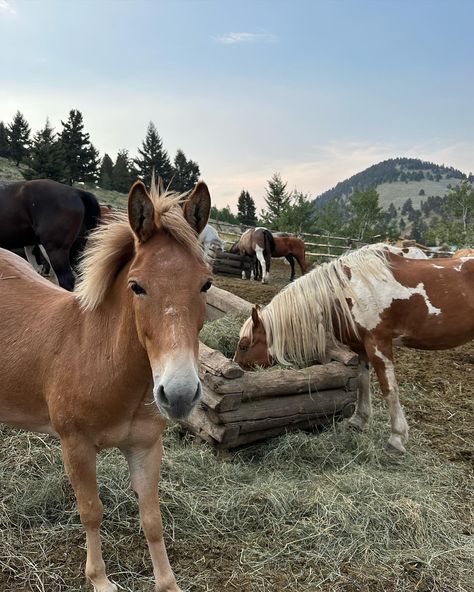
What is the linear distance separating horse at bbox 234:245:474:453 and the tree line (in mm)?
31341

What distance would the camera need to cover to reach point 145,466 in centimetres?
205

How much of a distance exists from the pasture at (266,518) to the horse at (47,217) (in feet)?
9.10

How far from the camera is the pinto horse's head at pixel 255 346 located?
13.3ft

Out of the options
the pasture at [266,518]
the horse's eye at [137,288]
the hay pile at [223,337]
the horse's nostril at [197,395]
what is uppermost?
the horse's eye at [137,288]

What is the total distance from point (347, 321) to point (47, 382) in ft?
9.04

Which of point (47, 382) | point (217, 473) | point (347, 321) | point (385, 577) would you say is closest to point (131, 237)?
point (47, 382)

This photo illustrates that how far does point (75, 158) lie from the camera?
42938mm

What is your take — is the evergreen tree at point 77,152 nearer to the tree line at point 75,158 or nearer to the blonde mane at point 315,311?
the tree line at point 75,158

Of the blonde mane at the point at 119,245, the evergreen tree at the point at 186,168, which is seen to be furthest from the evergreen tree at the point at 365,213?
the blonde mane at the point at 119,245

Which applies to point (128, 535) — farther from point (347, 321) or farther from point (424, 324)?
point (424, 324)

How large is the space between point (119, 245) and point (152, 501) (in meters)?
1.21

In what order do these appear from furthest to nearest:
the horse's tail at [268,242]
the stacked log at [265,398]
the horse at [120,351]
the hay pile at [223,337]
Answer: the horse's tail at [268,242], the hay pile at [223,337], the stacked log at [265,398], the horse at [120,351]

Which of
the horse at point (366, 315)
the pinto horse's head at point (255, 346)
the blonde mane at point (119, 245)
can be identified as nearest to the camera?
the blonde mane at point (119, 245)

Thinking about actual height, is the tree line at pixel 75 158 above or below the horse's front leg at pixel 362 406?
above
